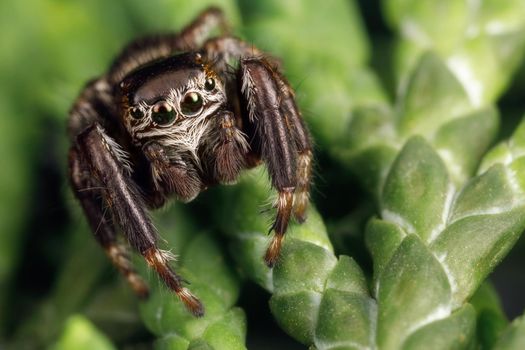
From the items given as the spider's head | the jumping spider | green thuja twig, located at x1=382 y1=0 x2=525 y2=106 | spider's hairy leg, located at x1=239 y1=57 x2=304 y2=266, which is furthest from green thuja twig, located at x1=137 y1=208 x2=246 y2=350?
green thuja twig, located at x1=382 y1=0 x2=525 y2=106

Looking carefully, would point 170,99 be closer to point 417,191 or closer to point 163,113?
point 163,113

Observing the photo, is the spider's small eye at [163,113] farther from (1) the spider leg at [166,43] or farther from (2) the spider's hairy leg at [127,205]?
(1) the spider leg at [166,43]

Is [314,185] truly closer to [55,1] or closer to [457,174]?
[457,174]

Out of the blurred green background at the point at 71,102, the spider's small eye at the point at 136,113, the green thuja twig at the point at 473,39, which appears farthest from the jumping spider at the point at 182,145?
the green thuja twig at the point at 473,39

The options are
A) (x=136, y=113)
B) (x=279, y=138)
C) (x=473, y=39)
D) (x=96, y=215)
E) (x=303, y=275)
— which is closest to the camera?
(x=303, y=275)

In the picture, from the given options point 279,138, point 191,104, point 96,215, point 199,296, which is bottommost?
point 199,296

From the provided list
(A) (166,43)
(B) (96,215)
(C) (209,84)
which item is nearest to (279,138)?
(C) (209,84)
